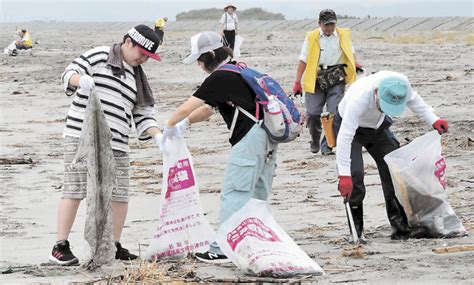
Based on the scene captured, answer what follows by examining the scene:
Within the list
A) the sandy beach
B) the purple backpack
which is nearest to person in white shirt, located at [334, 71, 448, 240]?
the sandy beach

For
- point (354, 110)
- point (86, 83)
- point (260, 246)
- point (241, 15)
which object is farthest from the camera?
point (241, 15)

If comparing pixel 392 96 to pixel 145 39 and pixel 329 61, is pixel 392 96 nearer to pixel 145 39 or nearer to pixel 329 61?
pixel 145 39

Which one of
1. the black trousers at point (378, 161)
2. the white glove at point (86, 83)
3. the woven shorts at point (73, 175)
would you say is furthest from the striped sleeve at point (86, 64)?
the black trousers at point (378, 161)

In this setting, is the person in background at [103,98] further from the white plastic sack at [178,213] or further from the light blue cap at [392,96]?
the light blue cap at [392,96]

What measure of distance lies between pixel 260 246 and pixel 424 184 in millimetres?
1731

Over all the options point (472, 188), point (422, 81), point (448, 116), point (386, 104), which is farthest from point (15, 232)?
point (422, 81)

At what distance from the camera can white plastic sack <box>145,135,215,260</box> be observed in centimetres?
691

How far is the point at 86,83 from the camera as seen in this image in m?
6.49

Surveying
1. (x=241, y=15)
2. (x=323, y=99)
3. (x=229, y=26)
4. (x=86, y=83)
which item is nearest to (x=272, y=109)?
(x=86, y=83)

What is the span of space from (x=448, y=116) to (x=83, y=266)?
823cm

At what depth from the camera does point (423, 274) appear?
6.15m

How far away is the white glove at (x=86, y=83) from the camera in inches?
255

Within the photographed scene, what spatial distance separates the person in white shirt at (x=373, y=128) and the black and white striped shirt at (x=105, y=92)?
53.4 inches

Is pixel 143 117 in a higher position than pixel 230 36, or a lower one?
lower
